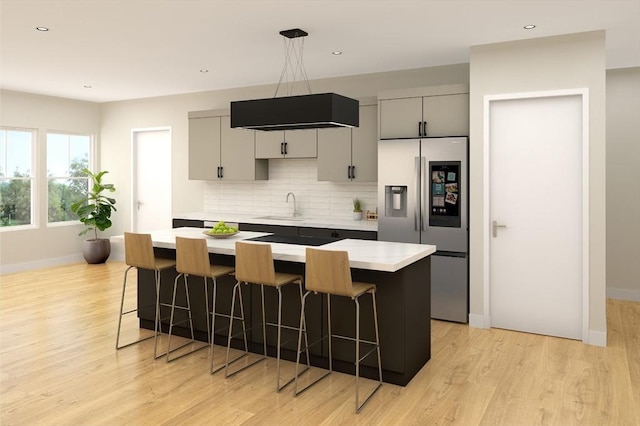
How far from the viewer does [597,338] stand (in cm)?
471

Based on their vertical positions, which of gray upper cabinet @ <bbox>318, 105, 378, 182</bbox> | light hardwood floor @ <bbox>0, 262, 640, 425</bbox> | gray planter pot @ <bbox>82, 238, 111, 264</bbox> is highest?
gray upper cabinet @ <bbox>318, 105, 378, 182</bbox>

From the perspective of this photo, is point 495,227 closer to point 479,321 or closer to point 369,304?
point 479,321

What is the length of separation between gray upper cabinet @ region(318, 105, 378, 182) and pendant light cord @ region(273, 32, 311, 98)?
707mm

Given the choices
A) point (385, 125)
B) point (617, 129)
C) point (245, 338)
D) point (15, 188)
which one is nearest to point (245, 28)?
point (385, 125)

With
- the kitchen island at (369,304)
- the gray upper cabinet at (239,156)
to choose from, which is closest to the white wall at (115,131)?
the gray upper cabinet at (239,156)

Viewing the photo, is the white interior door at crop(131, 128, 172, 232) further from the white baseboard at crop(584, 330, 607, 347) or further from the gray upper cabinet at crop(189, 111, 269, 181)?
the white baseboard at crop(584, 330, 607, 347)

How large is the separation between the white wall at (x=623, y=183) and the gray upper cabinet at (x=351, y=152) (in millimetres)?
2985

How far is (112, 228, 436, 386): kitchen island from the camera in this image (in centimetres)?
377

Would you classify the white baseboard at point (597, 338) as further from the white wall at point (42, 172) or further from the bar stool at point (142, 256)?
the white wall at point (42, 172)

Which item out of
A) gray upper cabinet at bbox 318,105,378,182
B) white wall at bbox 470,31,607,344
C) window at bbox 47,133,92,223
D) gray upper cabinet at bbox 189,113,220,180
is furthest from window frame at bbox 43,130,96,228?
white wall at bbox 470,31,607,344

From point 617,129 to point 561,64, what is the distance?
85.9 inches

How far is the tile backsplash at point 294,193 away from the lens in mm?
6762

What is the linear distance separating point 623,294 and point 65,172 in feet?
28.5

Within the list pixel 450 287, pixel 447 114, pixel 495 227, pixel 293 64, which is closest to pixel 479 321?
pixel 450 287
